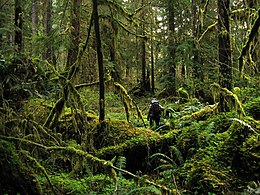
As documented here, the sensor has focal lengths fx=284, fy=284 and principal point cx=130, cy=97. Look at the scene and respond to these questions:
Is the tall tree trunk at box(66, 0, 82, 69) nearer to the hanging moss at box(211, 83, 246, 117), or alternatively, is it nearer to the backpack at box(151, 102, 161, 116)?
the backpack at box(151, 102, 161, 116)

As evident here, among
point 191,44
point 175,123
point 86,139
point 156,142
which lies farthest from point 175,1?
point 86,139

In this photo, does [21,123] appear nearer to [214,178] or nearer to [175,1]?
[214,178]

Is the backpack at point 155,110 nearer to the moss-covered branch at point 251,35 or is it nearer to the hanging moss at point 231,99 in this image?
the hanging moss at point 231,99

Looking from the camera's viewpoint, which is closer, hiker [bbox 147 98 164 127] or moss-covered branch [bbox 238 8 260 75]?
moss-covered branch [bbox 238 8 260 75]

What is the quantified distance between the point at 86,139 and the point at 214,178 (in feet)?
11.4

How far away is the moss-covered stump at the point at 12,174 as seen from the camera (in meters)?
4.46

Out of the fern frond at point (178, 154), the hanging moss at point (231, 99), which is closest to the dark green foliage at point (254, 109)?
the hanging moss at point (231, 99)

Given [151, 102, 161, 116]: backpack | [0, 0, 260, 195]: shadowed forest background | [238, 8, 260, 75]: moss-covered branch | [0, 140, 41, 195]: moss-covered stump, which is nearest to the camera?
[0, 140, 41, 195]: moss-covered stump

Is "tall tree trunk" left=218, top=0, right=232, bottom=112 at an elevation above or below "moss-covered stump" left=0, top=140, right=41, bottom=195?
above

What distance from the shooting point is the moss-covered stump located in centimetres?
446

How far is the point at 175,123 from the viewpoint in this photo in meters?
11.1

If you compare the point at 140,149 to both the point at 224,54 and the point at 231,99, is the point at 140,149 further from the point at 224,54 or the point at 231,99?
the point at 224,54

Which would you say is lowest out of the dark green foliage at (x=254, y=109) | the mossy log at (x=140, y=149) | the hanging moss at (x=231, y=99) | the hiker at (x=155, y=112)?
the mossy log at (x=140, y=149)

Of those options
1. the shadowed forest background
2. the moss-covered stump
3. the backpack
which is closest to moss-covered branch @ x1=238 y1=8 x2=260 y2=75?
the shadowed forest background
